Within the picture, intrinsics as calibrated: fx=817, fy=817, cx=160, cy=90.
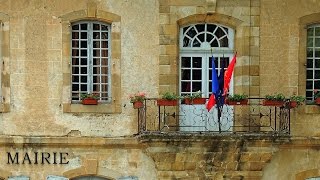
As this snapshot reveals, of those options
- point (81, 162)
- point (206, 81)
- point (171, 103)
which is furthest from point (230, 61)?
point (81, 162)

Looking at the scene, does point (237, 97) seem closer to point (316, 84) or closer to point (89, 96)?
point (316, 84)

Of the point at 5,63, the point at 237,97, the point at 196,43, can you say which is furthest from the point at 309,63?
the point at 5,63

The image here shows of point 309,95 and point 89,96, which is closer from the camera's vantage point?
point 89,96

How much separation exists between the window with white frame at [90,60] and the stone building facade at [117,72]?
0.07 feet

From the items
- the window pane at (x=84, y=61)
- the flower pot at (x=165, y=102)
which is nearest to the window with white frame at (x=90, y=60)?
the window pane at (x=84, y=61)

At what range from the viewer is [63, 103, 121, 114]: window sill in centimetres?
1827

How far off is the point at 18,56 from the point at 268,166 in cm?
614

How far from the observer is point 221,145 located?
17.6 m

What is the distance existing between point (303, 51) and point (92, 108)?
16.2 ft

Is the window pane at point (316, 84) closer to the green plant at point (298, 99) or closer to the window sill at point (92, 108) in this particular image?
the green plant at point (298, 99)

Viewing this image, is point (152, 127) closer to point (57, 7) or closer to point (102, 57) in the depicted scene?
point (102, 57)

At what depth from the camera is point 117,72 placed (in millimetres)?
18328

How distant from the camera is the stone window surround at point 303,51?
18.4 m

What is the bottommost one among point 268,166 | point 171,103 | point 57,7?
point 268,166
